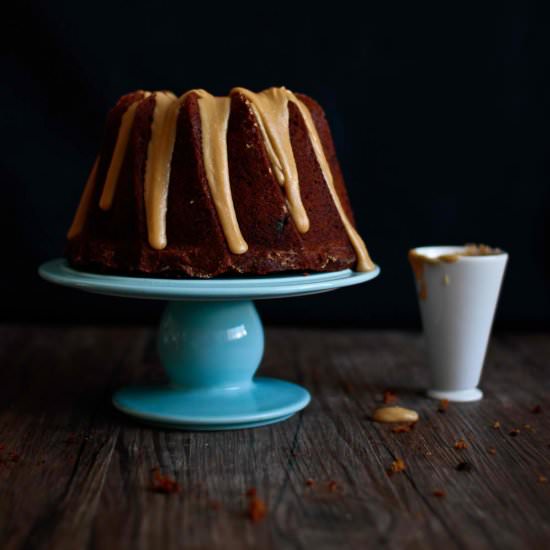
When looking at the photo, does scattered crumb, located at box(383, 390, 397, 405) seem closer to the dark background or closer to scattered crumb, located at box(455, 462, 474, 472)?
scattered crumb, located at box(455, 462, 474, 472)

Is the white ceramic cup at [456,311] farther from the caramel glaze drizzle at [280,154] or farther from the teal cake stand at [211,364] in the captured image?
the caramel glaze drizzle at [280,154]

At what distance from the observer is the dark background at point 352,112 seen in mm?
2350

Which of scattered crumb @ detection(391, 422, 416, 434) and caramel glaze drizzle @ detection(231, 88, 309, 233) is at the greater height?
caramel glaze drizzle @ detection(231, 88, 309, 233)

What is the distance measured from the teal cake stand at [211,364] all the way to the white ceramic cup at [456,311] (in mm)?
175

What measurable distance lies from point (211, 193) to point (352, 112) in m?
1.02

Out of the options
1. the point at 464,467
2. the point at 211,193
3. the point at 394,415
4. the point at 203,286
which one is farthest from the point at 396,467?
the point at 211,193

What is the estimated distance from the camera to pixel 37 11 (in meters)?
2.32

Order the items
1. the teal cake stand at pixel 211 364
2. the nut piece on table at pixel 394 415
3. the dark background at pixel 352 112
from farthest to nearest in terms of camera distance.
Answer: the dark background at pixel 352 112, the nut piece on table at pixel 394 415, the teal cake stand at pixel 211 364

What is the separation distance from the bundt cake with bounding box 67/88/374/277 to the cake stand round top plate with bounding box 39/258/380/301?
0.09ft

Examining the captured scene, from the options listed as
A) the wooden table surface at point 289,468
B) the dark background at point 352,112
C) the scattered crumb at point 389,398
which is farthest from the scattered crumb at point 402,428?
the dark background at point 352,112

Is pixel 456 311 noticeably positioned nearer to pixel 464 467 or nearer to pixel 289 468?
pixel 464 467

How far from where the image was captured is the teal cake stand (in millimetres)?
1522

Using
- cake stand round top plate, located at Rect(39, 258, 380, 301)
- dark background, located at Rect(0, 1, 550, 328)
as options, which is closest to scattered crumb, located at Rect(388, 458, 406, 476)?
cake stand round top plate, located at Rect(39, 258, 380, 301)

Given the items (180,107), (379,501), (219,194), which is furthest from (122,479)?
(180,107)
